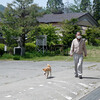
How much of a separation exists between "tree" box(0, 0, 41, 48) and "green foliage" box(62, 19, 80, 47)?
894 centimetres

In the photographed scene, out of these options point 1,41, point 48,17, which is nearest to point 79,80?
point 1,41

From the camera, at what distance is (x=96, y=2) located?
81688 millimetres

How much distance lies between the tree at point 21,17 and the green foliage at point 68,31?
8935 mm

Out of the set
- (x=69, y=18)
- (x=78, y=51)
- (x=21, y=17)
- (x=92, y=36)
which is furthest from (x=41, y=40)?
(x=78, y=51)

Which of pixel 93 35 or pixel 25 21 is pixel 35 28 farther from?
pixel 93 35

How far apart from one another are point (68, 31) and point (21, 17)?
10503mm

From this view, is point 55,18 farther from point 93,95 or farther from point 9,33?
point 93,95

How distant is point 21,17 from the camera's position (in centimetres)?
2939

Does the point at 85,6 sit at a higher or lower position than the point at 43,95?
higher

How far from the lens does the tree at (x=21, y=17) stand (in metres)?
28.5

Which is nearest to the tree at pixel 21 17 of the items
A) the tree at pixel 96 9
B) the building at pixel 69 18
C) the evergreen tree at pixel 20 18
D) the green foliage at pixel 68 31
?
the evergreen tree at pixel 20 18

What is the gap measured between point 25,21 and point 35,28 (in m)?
1.37

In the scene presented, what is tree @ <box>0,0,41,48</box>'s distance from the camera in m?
28.5

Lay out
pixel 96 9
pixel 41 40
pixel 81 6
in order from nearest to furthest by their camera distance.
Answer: pixel 41 40
pixel 96 9
pixel 81 6
